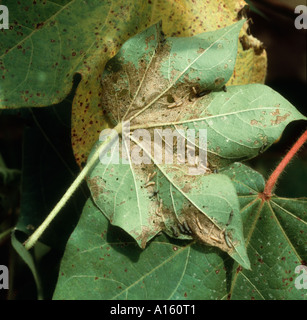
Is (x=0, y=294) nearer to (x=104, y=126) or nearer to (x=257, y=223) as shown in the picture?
(x=104, y=126)

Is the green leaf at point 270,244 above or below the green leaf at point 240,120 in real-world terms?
below

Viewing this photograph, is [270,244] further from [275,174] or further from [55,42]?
[55,42]

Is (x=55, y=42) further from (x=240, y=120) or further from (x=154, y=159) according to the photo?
(x=240, y=120)

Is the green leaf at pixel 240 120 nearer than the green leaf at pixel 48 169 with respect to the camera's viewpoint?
Yes

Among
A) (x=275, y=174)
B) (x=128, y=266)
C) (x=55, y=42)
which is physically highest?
(x=55, y=42)

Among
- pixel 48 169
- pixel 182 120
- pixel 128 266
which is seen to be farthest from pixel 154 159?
pixel 48 169

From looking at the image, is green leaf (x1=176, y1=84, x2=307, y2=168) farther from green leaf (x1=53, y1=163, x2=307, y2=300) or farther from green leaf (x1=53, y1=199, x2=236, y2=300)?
green leaf (x1=53, y1=199, x2=236, y2=300)

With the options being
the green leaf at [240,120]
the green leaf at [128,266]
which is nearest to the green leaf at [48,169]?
the green leaf at [128,266]

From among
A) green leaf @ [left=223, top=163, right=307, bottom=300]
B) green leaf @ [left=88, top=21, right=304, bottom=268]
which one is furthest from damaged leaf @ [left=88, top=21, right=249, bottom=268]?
green leaf @ [left=223, top=163, right=307, bottom=300]

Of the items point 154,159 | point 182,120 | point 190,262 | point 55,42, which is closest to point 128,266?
point 190,262

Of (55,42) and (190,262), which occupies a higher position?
(55,42)

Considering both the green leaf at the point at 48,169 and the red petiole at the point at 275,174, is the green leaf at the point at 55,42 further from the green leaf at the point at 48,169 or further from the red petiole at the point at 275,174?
the red petiole at the point at 275,174

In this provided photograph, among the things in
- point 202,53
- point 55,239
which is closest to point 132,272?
point 55,239

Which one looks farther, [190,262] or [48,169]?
[48,169]
